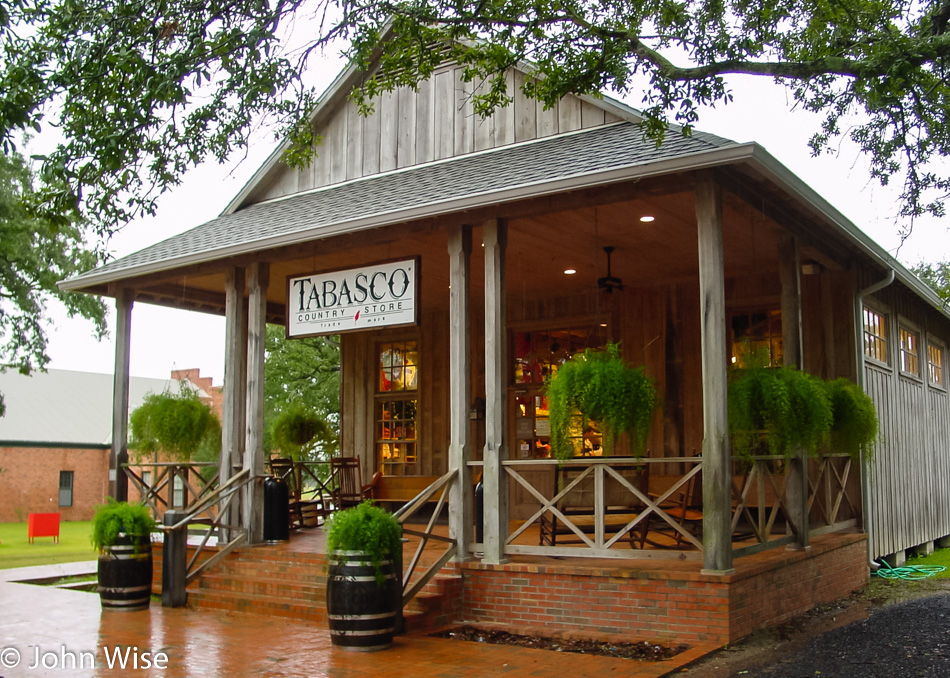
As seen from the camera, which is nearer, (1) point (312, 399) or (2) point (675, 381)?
(2) point (675, 381)

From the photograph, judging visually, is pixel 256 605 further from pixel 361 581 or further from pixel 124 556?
pixel 361 581

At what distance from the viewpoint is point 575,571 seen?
24.8ft

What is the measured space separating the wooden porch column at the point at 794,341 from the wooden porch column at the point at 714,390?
72.0 inches

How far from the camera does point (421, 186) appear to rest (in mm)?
9984

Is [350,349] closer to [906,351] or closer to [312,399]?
[906,351]

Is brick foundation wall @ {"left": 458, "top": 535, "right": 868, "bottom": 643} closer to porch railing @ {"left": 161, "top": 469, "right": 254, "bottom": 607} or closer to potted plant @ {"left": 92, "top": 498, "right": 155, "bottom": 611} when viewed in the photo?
porch railing @ {"left": 161, "top": 469, "right": 254, "bottom": 607}

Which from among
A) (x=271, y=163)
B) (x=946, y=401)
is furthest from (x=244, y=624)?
(x=946, y=401)

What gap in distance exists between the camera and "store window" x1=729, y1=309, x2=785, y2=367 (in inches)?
442

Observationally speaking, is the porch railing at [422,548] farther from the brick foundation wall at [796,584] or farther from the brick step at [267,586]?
the brick foundation wall at [796,584]

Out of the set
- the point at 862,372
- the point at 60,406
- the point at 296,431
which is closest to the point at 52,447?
the point at 60,406

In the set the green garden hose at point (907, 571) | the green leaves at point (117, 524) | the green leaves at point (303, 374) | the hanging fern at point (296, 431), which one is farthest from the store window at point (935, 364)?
the green leaves at point (303, 374)

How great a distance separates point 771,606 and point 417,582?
2.96m

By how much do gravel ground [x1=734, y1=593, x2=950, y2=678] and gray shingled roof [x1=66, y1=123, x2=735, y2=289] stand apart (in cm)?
377

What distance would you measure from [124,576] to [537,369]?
5.97 meters
